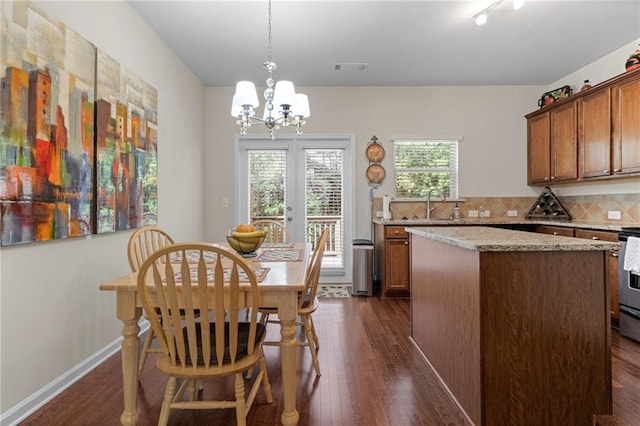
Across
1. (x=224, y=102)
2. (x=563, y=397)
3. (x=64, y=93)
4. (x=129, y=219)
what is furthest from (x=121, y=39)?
(x=563, y=397)

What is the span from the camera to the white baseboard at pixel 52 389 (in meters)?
1.70

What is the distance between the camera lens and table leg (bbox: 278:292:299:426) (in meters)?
1.54

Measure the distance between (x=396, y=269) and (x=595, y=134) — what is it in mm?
2547

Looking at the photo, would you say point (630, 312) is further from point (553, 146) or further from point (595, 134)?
point (553, 146)

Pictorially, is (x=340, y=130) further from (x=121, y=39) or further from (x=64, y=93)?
(x=64, y=93)

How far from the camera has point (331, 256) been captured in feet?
15.8

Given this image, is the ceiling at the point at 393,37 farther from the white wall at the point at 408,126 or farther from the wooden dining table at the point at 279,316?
the wooden dining table at the point at 279,316

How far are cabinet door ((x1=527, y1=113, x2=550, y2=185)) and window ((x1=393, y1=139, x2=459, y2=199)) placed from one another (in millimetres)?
971

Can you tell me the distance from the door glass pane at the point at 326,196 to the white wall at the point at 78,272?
1804 millimetres

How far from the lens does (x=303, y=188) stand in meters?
4.77

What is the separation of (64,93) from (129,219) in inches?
41.9

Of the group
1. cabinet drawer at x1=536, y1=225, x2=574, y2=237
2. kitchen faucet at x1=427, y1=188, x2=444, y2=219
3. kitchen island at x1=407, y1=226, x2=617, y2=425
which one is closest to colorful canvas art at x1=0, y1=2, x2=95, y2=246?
kitchen island at x1=407, y1=226, x2=617, y2=425

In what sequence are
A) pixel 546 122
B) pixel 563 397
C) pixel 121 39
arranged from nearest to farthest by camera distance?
pixel 563 397
pixel 121 39
pixel 546 122

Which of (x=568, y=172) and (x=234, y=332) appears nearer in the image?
(x=234, y=332)
